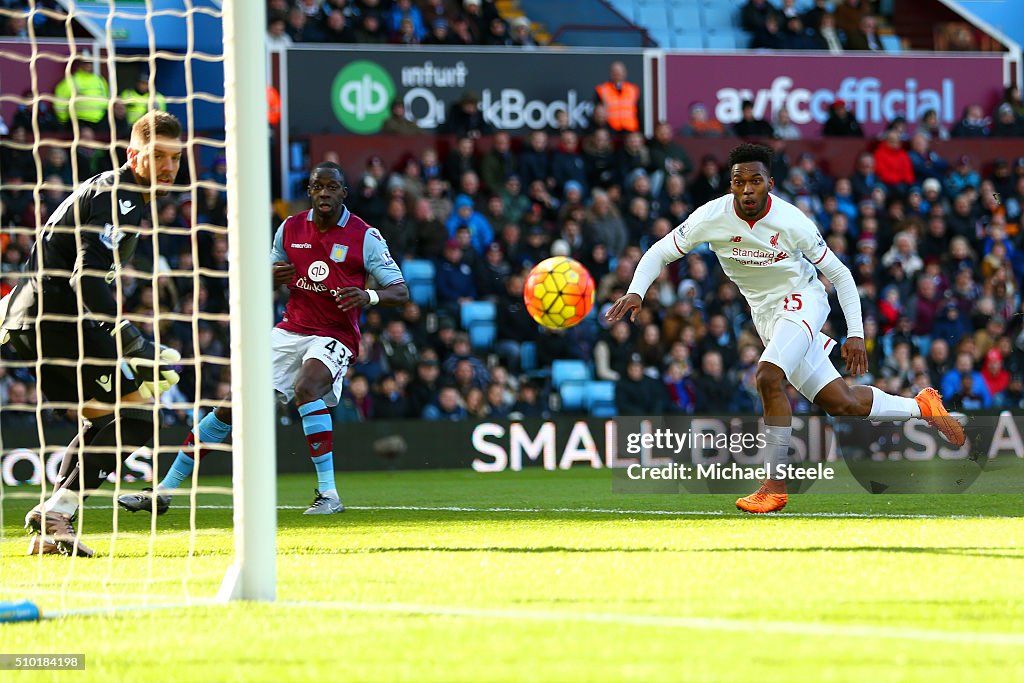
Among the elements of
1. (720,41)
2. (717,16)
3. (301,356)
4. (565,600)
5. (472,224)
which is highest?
(717,16)

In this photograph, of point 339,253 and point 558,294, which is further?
point 558,294

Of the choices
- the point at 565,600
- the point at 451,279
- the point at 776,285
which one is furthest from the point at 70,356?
the point at 451,279

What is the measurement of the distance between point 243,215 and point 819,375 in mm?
5291

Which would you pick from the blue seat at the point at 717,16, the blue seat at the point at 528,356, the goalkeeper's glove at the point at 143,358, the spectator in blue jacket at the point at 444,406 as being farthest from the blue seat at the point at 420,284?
the goalkeeper's glove at the point at 143,358

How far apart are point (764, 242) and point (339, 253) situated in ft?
9.02

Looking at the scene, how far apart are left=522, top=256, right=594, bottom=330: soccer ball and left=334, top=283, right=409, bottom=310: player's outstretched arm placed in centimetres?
275

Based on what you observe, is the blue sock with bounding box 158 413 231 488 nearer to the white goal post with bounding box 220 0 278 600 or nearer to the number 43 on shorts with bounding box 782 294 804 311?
the number 43 on shorts with bounding box 782 294 804 311

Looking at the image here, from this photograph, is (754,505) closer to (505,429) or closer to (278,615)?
(278,615)

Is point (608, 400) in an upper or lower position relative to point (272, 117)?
lower

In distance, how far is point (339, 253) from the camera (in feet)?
33.6

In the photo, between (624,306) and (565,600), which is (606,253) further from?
(565,600)

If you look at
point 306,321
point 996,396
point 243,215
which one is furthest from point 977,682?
point 996,396

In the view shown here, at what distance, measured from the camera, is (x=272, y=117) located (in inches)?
752

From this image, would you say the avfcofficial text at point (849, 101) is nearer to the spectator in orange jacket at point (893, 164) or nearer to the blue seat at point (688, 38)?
the spectator in orange jacket at point (893, 164)
